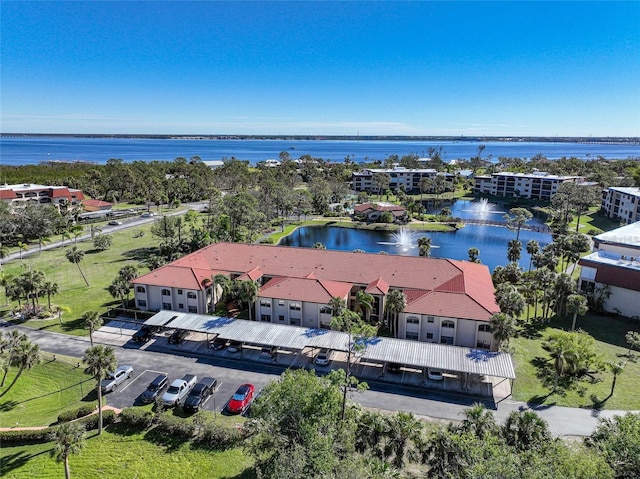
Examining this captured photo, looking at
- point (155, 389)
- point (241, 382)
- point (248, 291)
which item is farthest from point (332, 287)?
point (155, 389)

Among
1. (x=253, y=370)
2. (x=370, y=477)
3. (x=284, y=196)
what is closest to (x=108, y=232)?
(x=284, y=196)

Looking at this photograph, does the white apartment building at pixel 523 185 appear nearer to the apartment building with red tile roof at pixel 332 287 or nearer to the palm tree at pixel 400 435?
the apartment building with red tile roof at pixel 332 287

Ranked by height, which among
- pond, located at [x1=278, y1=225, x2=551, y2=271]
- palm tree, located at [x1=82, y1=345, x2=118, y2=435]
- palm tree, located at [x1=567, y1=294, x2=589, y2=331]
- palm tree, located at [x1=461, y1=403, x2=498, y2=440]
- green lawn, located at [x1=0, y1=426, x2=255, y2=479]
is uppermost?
palm tree, located at [x1=82, y1=345, x2=118, y2=435]

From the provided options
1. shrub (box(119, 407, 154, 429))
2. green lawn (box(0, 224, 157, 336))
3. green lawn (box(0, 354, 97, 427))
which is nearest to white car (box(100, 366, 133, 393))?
green lawn (box(0, 354, 97, 427))

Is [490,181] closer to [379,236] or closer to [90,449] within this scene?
[379,236]

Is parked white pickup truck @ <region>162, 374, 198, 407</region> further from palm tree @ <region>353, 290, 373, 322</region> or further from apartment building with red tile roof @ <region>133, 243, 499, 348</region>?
palm tree @ <region>353, 290, 373, 322</region>

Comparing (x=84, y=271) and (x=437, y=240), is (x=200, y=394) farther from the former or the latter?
(x=437, y=240)
